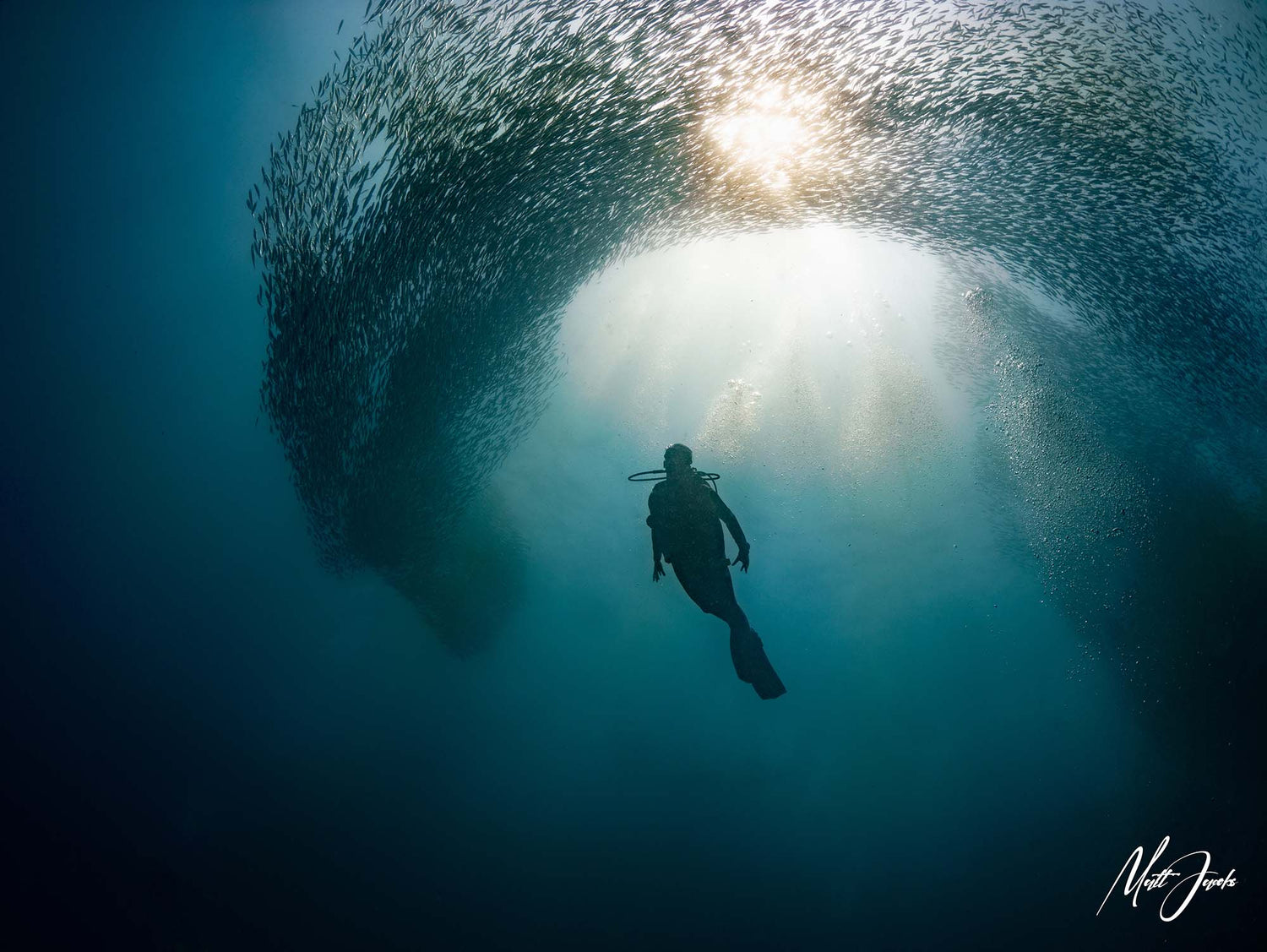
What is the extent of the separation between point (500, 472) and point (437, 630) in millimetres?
7873

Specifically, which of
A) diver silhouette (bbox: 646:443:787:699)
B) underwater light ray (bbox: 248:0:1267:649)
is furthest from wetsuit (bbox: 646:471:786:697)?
underwater light ray (bbox: 248:0:1267:649)

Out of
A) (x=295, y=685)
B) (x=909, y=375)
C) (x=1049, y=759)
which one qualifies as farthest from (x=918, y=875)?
(x=295, y=685)

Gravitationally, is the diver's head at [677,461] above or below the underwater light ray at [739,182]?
below

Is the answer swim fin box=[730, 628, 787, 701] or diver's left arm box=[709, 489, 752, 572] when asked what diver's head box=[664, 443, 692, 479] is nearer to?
diver's left arm box=[709, 489, 752, 572]

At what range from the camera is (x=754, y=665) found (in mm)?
5355

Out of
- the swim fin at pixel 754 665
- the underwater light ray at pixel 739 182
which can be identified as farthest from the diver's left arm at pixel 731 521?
the underwater light ray at pixel 739 182

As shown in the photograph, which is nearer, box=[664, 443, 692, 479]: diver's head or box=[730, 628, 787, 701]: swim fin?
box=[730, 628, 787, 701]: swim fin

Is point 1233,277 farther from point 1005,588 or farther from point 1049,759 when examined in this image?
point 1049,759

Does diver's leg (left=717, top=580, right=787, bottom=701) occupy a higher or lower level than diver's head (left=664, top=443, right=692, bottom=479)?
lower

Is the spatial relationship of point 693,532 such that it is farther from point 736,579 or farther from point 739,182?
point 736,579

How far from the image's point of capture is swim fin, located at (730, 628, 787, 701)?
5309mm

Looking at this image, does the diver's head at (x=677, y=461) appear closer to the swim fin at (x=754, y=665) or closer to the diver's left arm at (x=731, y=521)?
the diver's left arm at (x=731, y=521)

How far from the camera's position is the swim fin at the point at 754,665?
531cm

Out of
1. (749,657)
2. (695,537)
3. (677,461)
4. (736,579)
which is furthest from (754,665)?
(736,579)
